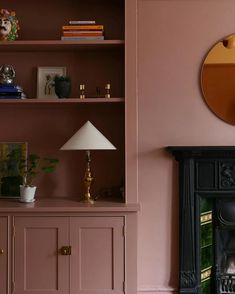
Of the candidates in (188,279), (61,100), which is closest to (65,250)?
(188,279)

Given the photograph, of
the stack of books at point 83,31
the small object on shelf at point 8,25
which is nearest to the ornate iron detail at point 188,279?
the stack of books at point 83,31

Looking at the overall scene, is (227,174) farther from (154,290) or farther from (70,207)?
(70,207)

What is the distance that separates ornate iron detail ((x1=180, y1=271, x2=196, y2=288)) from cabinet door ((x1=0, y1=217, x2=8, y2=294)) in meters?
1.24

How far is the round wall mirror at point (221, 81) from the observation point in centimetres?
310

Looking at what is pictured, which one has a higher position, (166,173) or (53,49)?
(53,49)

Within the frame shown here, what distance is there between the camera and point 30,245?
287 centimetres

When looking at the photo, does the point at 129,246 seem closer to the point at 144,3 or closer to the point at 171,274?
the point at 171,274

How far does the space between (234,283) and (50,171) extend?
159cm

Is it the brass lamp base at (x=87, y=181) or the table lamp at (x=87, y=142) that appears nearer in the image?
the table lamp at (x=87, y=142)

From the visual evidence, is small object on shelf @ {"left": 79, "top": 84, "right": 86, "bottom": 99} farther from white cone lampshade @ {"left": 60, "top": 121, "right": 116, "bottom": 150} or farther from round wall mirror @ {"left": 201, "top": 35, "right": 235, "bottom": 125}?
round wall mirror @ {"left": 201, "top": 35, "right": 235, "bottom": 125}

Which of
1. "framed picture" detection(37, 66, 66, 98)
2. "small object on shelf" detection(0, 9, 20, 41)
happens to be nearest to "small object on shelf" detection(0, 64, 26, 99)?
"framed picture" detection(37, 66, 66, 98)

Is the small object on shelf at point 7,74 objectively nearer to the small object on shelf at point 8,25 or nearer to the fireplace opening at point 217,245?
the small object on shelf at point 8,25

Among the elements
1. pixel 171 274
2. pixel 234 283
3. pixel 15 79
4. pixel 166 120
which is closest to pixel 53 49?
pixel 15 79

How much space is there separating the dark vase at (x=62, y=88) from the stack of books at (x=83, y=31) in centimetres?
31
